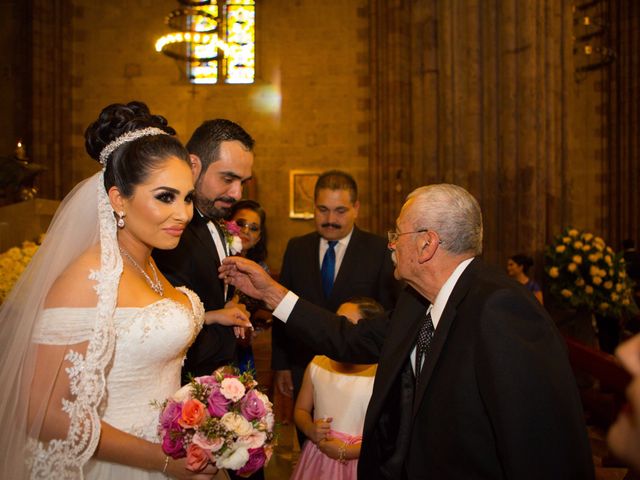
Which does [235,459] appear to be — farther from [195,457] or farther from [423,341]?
[423,341]

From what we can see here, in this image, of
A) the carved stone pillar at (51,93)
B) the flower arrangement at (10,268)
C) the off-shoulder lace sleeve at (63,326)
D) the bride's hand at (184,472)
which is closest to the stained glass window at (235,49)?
the carved stone pillar at (51,93)

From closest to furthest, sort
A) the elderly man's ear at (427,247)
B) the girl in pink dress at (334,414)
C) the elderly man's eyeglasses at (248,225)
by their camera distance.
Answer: the elderly man's ear at (427,247) → the girl in pink dress at (334,414) → the elderly man's eyeglasses at (248,225)

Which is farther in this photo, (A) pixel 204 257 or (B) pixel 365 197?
(B) pixel 365 197

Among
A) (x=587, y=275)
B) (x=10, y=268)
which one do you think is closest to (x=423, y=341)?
(x=10, y=268)

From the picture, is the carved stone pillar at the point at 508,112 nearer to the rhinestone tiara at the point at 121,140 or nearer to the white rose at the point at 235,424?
the rhinestone tiara at the point at 121,140

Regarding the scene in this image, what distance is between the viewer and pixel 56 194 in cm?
1427

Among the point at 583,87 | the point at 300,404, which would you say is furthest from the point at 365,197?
the point at 300,404

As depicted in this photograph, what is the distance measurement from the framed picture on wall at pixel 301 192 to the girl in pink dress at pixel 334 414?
1088cm

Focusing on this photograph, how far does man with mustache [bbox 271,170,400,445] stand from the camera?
4492 mm

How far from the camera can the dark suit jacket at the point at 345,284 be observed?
4.45 metres

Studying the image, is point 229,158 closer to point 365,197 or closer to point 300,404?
point 300,404

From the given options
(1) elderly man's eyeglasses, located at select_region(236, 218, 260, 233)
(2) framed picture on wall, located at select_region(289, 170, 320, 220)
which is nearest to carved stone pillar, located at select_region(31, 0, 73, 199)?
(2) framed picture on wall, located at select_region(289, 170, 320, 220)

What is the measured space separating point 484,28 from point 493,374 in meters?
6.43

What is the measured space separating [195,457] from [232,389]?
0.76ft
